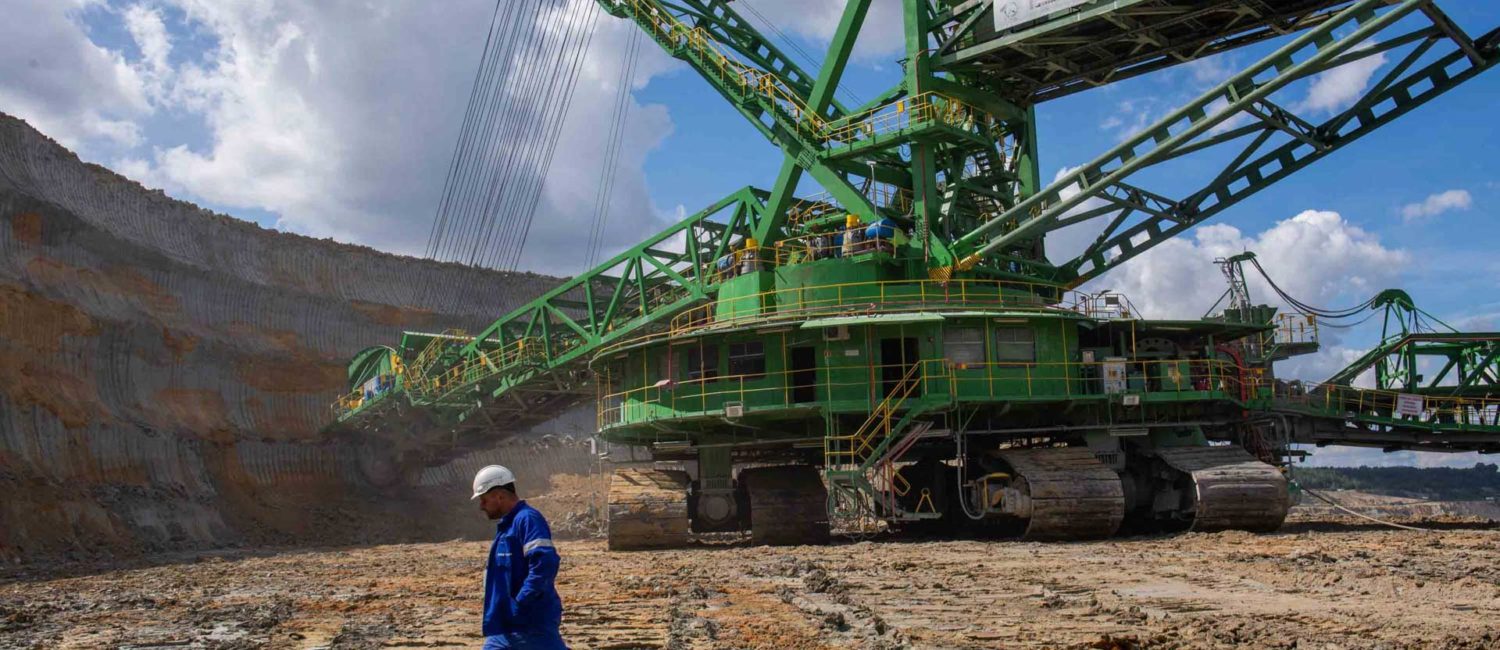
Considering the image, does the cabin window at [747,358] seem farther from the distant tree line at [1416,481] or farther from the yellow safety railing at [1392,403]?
the distant tree line at [1416,481]

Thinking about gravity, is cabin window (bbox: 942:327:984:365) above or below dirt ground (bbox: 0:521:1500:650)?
above

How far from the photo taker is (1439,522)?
924 inches

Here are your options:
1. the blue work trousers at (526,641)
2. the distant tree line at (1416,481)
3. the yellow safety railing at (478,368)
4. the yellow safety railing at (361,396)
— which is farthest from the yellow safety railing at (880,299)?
the distant tree line at (1416,481)

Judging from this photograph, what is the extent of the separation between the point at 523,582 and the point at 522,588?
0.07 m

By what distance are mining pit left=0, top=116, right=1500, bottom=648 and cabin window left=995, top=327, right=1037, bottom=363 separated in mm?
3795

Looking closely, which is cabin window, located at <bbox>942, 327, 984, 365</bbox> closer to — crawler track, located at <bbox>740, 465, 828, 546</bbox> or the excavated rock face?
crawler track, located at <bbox>740, 465, 828, 546</bbox>

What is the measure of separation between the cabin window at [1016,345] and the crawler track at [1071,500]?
2208 millimetres

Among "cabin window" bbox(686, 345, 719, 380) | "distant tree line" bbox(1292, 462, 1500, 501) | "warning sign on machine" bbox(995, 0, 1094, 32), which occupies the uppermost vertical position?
"warning sign on machine" bbox(995, 0, 1094, 32)

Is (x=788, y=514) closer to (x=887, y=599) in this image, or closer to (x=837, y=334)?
(x=837, y=334)

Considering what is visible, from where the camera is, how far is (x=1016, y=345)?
72.7ft

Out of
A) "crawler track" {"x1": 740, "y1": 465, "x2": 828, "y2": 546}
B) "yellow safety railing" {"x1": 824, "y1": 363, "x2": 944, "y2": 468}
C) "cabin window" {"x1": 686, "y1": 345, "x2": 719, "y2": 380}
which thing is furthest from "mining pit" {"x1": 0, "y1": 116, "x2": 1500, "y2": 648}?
"cabin window" {"x1": 686, "y1": 345, "x2": 719, "y2": 380}

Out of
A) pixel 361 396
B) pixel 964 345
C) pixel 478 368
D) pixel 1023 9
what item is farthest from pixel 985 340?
pixel 361 396

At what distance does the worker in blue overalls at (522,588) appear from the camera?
255 inches

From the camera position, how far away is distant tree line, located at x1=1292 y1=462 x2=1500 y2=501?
5712cm
